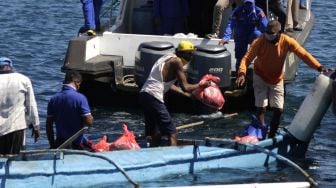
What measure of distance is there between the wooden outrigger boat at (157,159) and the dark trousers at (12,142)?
56cm

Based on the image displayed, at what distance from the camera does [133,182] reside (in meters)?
10.5

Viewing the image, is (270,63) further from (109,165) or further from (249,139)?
(109,165)

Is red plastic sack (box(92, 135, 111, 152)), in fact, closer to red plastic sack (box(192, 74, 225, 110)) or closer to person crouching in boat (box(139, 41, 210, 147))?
person crouching in boat (box(139, 41, 210, 147))

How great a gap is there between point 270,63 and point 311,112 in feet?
3.36

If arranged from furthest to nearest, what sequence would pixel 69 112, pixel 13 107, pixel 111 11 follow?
pixel 111 11, pixel 69 112, pixel 13 107

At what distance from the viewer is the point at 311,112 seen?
504 inches

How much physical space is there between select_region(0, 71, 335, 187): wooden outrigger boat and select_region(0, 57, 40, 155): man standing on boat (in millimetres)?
566

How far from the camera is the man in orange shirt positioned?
1323 cm

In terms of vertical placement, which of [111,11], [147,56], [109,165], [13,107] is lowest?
[109,165]

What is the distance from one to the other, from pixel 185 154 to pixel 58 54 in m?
11.1

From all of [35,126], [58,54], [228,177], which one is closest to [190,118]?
[228,177]

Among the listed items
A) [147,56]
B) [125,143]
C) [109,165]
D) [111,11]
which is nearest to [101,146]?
[125,143]

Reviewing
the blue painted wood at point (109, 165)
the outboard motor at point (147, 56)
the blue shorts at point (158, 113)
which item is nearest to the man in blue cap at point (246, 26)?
the outboard motor at point (147, 56)

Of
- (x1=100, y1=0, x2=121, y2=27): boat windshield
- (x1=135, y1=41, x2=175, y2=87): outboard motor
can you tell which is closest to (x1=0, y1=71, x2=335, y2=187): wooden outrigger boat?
(x1=135, y1=41, x2=175, y2=87): outboard motor
